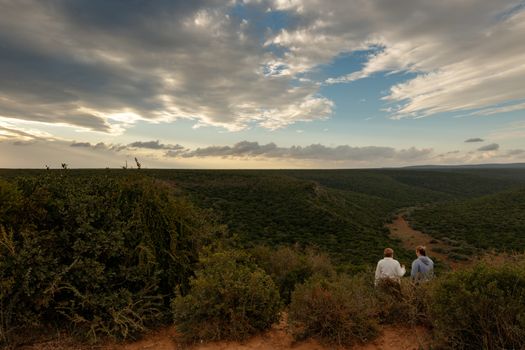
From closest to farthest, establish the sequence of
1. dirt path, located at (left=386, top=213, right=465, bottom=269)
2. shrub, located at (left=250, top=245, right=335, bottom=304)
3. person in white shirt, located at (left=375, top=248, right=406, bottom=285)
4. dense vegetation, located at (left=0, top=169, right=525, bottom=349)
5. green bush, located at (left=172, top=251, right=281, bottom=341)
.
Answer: dense vegetation, located at (left=0, top=169, right=525, bottom=349)
green bush, located at (left=172, top=251, right=281, bottom=341)
person in white shirt, located at (left=375, top=248, right=406, bottom=285)
shrub, located at (left=250, top=245, right=335, bottom=304)
dirt path, located at (left=386, top=213, right=465, bottom=269)

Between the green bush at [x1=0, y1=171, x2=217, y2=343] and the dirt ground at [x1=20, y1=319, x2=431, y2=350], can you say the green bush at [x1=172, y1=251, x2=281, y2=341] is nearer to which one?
the dirt ground at [x1=20, y1=319, x2=431, y2=350]

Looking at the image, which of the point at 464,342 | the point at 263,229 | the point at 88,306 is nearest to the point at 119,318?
the point at 88,306

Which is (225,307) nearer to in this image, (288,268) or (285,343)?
(285,343)

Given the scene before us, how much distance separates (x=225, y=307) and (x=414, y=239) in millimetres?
35084

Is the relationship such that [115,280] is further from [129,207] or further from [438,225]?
[438,225]

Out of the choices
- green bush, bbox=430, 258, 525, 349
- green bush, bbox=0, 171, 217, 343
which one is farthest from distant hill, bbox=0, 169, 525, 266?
green bush, bbox=430, 258, 525, 349

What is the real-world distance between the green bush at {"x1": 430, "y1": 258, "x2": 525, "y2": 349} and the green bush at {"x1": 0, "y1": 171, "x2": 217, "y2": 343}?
4.86 meters

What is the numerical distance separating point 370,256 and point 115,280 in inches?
913

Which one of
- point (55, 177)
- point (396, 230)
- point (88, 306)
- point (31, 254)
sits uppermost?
point (55, 177)

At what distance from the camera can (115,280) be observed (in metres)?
6.56

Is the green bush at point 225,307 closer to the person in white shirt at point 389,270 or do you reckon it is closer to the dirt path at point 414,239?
the person in white shirt at point 389,270

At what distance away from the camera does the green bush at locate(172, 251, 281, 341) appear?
5.77 meters

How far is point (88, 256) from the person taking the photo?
643 cm

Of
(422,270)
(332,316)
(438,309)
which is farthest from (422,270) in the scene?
(332,316)
